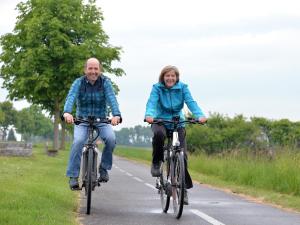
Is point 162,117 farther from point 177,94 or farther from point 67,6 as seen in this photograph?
point 67,6

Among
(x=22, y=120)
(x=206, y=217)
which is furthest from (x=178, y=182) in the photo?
(x=22, y=120)

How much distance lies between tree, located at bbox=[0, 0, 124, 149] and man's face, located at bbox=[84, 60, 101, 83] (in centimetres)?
2917

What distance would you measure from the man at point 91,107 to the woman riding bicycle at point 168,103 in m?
0.58

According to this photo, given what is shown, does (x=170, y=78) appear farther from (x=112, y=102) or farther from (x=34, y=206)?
(x=34, y=206)

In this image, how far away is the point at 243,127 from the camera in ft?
307

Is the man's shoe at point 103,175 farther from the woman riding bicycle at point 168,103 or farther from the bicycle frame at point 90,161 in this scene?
the woman riding bicycle at point 168,103

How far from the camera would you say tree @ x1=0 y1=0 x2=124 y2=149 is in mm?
39281

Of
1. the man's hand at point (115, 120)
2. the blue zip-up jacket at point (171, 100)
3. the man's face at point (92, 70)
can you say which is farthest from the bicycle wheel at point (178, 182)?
the man's face at point (92, 70)

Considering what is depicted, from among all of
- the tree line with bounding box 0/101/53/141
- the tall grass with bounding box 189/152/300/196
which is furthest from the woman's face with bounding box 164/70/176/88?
the tree line with bounding box 0/101/53/141

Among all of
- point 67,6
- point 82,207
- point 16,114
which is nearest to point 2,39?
point 67,6

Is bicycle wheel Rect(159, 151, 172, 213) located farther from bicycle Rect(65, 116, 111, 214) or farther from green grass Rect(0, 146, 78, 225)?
green grass Rect(0, 146, 78, 225)

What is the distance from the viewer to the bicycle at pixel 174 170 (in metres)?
8.95

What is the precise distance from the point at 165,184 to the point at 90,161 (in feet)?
3.91

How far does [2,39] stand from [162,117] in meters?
35.5
